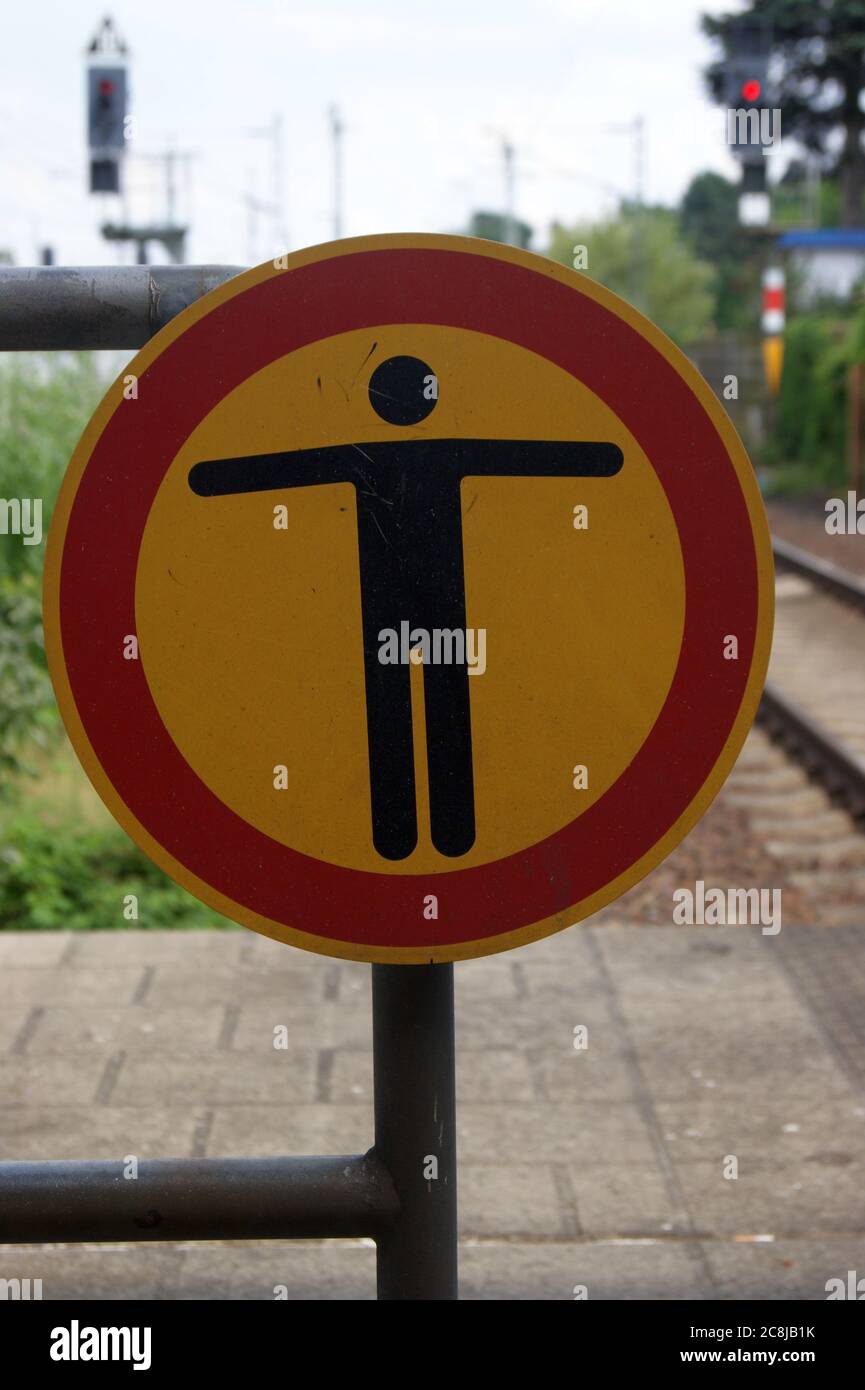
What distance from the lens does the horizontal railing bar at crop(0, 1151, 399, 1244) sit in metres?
1.42

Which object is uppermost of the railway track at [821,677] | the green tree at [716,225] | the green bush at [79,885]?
the green tree at [716,225]

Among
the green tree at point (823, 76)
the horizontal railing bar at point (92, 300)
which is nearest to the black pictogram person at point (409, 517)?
the horizontal railing bar at point (92, 300)

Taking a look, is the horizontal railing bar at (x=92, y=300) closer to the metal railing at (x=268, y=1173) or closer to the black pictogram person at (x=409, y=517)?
the metal railing at (x=268, y=1173)

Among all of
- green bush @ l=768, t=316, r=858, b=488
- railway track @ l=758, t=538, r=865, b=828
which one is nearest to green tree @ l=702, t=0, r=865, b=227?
green bush @ l=768, t=316, r=858, b=488

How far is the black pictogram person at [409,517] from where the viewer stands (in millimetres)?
1315

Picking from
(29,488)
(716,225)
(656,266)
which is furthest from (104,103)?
(716,225)

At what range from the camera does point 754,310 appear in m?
44.9

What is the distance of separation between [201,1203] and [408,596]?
20.9 inches

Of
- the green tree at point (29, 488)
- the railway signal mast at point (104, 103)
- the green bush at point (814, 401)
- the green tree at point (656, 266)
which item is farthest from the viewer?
the green tree at point (656, 266)

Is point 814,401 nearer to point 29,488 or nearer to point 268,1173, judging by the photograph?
point 29,488

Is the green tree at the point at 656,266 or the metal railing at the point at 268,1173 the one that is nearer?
the metal railing at the point at 268,1173

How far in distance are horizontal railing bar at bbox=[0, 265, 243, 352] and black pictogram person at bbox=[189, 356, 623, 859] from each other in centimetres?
19

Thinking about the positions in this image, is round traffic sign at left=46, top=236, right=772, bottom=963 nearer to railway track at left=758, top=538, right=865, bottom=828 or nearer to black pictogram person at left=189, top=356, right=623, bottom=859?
black pictogram person at left=189, top=356, right=623, bottom=859
